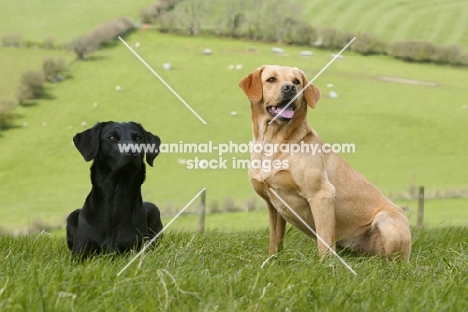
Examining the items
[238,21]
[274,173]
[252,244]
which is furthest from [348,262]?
[238,21]

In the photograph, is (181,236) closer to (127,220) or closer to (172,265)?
(127,220)

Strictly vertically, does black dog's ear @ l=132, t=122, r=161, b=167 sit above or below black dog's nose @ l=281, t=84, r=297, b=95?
below

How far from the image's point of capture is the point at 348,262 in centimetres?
599

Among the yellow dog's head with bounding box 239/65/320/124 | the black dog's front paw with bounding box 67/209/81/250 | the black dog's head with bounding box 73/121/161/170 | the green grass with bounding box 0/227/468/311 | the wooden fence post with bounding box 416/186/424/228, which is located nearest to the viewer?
the green grass with bounding box 0/227/468/311

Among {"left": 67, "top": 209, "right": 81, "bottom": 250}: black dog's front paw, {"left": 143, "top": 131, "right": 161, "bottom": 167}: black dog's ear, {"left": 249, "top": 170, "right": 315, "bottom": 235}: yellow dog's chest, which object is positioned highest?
{"left": 143, "top": 131, "right": 161, "bottom": 167}: black dog's ear

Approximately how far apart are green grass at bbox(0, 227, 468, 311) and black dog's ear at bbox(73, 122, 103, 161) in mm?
785

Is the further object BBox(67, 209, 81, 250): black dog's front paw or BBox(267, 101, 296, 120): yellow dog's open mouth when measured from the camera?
BBox(67, 209, 81, 250): black dog's front paw

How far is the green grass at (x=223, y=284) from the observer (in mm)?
4277

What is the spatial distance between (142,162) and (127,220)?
1.51 feet

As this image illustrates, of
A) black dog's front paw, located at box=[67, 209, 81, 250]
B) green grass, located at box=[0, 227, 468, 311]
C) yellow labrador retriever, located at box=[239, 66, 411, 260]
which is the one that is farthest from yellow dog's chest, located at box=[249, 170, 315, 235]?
black dog's front paw, located at box=[67, 209, 81, 250]

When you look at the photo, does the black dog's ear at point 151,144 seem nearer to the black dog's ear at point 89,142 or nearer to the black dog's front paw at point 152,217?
the black dog's ear at point 89,142

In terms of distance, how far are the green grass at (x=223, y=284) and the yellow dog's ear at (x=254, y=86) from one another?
1.26 m

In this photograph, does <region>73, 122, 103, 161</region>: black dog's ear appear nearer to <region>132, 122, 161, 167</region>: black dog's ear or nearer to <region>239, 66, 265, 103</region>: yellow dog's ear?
<region>132, 122, 161, 167</region>: black dog's ear

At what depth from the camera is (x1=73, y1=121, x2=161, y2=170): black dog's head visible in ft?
18.6
